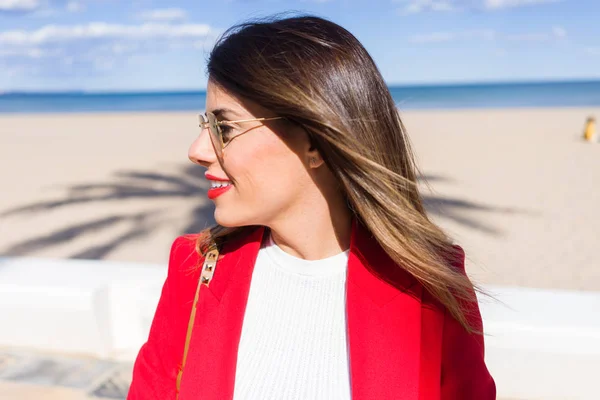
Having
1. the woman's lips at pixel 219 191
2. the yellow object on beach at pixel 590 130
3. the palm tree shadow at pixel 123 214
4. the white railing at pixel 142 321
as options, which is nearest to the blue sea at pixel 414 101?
the yellow object on beach at pixel 590 130

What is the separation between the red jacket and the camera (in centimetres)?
165

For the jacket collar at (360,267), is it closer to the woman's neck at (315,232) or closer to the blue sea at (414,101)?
the woman's neck at (315,232)

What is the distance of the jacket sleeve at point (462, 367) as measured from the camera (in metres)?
1.65

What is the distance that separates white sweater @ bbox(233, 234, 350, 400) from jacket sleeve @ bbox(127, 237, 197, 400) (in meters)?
0.19

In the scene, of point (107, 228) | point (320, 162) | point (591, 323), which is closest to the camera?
point (320, 162)

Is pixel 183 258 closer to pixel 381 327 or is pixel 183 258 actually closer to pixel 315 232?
pixel 315 232

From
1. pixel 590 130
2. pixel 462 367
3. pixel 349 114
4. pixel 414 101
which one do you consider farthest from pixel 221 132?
pixel 414 101

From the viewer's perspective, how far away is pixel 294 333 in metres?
1.76

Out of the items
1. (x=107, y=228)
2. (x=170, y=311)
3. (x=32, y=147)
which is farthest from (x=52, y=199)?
(x=170, y=311)

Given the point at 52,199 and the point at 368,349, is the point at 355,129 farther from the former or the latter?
the point at 52,199

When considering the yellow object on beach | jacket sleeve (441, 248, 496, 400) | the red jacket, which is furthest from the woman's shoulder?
the yellow object on beach

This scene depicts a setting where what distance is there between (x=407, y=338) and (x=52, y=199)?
9.63 m

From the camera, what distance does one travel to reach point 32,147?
1733 cm

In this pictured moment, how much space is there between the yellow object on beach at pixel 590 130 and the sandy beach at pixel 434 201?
0.31 meters
